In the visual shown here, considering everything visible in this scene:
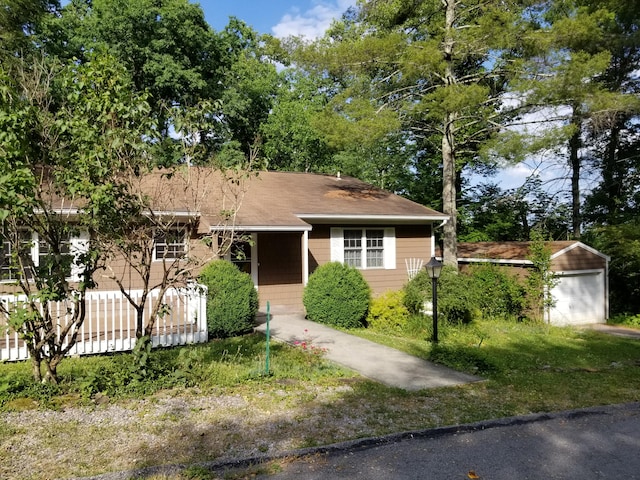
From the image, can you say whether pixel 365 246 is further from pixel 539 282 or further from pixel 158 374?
pixel 158 374

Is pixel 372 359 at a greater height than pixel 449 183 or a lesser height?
lesser

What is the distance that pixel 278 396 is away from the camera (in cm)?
584

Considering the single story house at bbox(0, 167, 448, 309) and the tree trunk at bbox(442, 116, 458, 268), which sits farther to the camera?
the tree trunk at bbox(442, 116, 458, 268)

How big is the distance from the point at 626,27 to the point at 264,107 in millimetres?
18812

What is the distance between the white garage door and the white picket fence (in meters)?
11.3

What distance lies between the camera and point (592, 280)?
16.4 metres

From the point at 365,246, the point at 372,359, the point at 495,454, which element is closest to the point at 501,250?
the point at 365,246

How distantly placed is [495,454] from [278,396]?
2.65 m

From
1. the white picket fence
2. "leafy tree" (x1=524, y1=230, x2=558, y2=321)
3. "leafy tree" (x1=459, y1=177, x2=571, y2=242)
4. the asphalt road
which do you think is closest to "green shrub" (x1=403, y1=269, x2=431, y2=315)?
"leafy tree" (x1=524, y1=230, x2=558, y2=321)

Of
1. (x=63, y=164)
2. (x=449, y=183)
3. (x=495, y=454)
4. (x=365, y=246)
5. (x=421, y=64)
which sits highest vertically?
(x=421, y=64)

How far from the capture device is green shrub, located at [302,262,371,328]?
11.2 meters

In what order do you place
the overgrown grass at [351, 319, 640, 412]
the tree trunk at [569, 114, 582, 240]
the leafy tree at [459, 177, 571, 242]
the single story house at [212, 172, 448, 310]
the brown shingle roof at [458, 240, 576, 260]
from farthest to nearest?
the leafy tree at [459, 177, 571, 242], the tree trunk at [569, 114, 582, 240], the brown shingle roof at [458, 240, 576, 260], the single story house at [212, 172, 448, 310], the overgrown grass at [351, 319, 640, 412]

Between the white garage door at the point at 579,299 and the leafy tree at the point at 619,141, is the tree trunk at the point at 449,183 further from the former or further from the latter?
the leafy tree at the point at 619,141

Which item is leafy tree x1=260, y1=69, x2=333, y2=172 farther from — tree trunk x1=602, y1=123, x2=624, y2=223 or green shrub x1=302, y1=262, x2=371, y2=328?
green shrub x1=302, y1=262, x2=371, y2=328
